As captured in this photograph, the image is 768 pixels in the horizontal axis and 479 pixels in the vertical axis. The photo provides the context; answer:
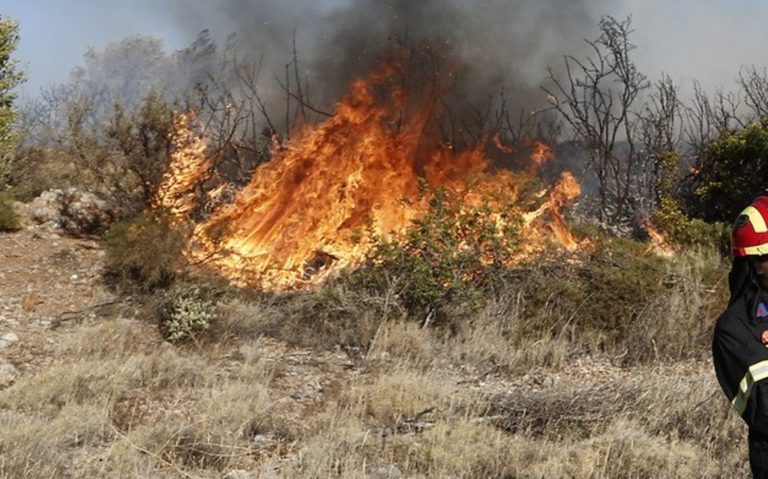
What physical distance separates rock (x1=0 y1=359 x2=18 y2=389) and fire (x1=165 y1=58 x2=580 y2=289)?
10.4ft

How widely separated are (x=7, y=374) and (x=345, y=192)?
5.09m

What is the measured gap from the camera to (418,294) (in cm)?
797

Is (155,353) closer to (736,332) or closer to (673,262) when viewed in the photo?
(736,332)

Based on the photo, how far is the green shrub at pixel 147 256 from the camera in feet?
28.5

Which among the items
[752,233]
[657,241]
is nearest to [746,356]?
[752,233]

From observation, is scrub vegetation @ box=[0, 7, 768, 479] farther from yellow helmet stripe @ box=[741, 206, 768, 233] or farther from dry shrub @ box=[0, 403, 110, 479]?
yellow helmet stripe @ box=[741, 206, 768, 233]

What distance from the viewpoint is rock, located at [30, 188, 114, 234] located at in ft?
35.3

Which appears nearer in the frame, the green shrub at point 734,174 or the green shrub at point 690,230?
the green shrub at point 690,230

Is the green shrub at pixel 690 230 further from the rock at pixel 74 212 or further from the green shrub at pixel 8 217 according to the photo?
the green shrub at pixel 8 217

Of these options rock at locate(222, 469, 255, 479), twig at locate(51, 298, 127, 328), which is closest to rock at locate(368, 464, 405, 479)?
rock at locate(222, 469, 255, 479)

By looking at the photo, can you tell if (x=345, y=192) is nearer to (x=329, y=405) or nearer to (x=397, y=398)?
(x=329, y=405)

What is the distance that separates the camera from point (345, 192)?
32.6 feet

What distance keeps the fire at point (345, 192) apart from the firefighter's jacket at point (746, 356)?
20.4 ft

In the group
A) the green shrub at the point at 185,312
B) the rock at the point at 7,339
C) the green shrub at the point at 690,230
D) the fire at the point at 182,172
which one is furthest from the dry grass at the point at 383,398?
the fire at the point at 182,172
